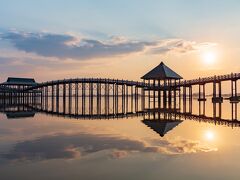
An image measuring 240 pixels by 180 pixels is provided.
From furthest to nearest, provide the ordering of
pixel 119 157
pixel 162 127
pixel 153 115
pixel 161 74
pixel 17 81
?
pixel 17 81, pixel 161 74, pixel 153 115, pixel 162 127, pixel 119 157

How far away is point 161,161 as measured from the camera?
32.2 ft

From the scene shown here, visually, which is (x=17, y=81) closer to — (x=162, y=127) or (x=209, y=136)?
(x=162, y=127)

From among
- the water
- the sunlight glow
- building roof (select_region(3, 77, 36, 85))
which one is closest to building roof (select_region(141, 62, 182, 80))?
the sunlight glow

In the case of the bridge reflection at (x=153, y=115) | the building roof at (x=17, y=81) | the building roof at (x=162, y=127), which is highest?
the building roof at (x=17, y=81)

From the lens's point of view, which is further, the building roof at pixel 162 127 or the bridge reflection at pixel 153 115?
the bridge reflection at pixel 153 115

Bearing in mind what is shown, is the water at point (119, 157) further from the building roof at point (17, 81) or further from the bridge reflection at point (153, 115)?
the building roof at point (17, 81)

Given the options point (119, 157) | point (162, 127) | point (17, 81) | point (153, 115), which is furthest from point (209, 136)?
point (17, 81)

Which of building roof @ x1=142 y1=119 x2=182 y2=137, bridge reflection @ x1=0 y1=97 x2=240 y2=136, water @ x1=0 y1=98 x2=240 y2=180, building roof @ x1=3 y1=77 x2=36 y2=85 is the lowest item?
bridge reflection @ x1=0 y1=97 x2=240 y2=136

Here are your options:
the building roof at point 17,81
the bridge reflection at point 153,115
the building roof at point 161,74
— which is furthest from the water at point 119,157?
the building roof at point 17,81

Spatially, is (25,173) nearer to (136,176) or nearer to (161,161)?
(136,176)

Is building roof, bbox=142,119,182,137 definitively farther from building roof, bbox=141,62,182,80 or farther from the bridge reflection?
building roof, bbox=141,62,182,80

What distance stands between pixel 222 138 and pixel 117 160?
22.5 ft

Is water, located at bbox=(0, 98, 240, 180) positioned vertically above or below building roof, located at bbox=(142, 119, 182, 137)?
above

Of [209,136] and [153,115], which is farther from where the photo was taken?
[153,115]
